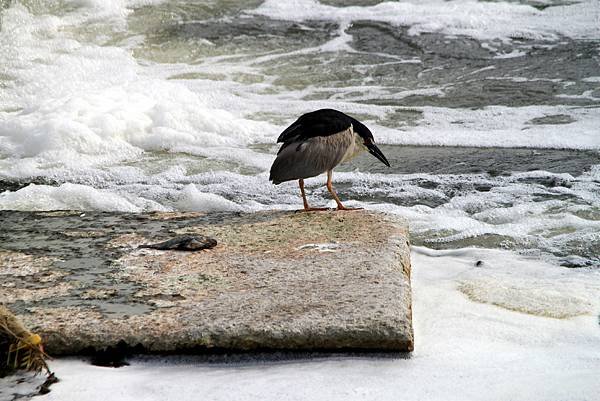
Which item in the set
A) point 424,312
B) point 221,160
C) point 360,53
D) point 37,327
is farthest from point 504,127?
point 37,327

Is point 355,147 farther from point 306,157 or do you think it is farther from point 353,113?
point 353,113

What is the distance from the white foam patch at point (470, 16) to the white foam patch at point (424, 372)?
28.3ft

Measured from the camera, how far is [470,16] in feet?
41.0

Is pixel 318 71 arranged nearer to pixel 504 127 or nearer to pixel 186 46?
pixel 186 46

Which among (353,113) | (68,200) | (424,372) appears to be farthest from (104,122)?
(424,372)

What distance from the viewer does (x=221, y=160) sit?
7.39 meters

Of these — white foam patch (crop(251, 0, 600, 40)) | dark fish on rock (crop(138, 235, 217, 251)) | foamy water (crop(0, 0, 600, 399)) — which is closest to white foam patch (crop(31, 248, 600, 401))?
foamy water (crop(0, 0, 600, 399))

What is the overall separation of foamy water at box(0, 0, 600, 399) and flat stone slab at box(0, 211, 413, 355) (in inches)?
13.1

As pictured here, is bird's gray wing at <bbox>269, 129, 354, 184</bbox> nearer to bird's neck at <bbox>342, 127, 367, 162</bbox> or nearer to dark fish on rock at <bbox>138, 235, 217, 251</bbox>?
bird's neck at <bbox>342, 127, 367, 162</bbox>

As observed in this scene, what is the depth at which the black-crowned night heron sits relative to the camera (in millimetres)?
5180

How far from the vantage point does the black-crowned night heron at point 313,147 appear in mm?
5180

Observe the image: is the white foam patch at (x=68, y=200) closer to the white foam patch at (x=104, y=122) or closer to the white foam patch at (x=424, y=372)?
the white foam patch at (x=104, y=122)

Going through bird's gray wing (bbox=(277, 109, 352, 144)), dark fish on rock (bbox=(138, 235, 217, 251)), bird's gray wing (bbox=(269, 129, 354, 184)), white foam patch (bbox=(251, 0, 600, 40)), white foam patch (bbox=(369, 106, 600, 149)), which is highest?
bird's gray wing (bbox=(277, 109, 352, 144))

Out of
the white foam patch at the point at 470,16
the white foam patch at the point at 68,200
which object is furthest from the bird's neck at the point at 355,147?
the white foam patch at the point at 470,16
